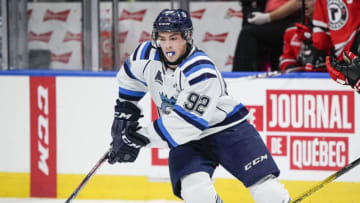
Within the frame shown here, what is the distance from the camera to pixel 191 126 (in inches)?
121

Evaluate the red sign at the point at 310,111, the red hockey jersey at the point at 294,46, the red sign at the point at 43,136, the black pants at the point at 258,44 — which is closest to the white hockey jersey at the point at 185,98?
the red sign at the point at 310,111

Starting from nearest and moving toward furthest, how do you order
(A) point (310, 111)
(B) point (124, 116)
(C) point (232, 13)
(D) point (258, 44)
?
(B) point (124, 116) < (A) point (310, 111) < (D) point (258, 44) < (C) point (232, 13)

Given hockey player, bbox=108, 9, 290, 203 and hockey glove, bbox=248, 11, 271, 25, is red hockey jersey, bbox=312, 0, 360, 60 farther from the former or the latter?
hockey player, bbox=108, 9, 290, 203

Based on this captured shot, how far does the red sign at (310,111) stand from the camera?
4.25 metres

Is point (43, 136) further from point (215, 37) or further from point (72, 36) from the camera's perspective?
point (215, 37)

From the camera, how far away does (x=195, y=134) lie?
3092 millimetres

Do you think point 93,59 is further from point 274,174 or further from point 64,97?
point 274,174

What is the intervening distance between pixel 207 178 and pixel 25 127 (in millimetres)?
1655

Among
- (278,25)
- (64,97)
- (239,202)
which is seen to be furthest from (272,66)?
(64,97)

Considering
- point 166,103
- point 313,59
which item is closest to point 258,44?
point 313,59

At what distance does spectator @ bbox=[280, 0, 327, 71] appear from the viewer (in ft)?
14.6

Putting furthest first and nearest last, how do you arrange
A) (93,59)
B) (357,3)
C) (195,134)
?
(93,59) → (357,3) → (195,134)

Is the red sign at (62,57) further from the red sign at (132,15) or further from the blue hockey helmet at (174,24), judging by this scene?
Answer: the blue hockey helmet at (174,24)

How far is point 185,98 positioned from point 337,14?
5.25 feet
